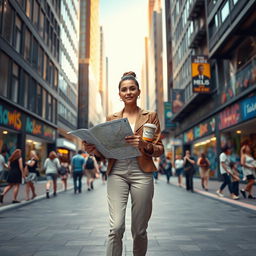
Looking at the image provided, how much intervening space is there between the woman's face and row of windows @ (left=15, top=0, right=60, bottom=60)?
21492 mm

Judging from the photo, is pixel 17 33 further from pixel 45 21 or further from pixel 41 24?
pixel 45 21

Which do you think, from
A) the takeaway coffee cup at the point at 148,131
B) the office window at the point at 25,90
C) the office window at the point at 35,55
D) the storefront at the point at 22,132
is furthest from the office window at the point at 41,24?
the takeaway coffee cup at the point at 148,131

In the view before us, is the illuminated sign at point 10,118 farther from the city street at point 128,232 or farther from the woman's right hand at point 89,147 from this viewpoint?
the woman's right hand at point 89,147

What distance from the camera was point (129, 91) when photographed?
8.87ft

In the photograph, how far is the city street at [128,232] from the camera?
14.1 feet

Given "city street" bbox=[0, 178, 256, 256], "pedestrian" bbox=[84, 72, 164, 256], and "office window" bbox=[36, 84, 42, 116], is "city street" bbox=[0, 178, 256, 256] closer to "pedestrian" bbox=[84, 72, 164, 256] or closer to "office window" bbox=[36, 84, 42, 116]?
"pedestrian" bbox=[84, 72, 164, 256]

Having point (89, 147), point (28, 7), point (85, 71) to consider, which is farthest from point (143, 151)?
point (85, 71)

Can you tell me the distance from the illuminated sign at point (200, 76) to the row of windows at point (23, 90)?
1296 cm

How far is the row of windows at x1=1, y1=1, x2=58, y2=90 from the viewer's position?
1850 cm

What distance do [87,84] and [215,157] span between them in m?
50.6

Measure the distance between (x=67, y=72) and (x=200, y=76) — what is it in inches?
961

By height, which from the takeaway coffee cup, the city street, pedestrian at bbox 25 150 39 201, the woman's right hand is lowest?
the city street

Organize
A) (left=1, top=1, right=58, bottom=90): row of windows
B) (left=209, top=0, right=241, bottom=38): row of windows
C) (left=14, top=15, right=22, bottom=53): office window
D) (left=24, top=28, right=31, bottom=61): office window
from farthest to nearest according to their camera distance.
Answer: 1. (left=24, top=28, right=31, bottom=61): office window
2. (left=14, top=15, right=22, bottom=53): office window
3. (left=1, top=1, right=58, bottom=90): row of windows
4. (left=209, top=0, right=241, bottom=38): row of windows

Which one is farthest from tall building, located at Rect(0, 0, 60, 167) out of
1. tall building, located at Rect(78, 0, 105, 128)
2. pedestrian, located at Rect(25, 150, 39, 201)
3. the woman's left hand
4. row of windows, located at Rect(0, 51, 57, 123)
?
tall building, located at Rect(78, 0, 105, 128)
